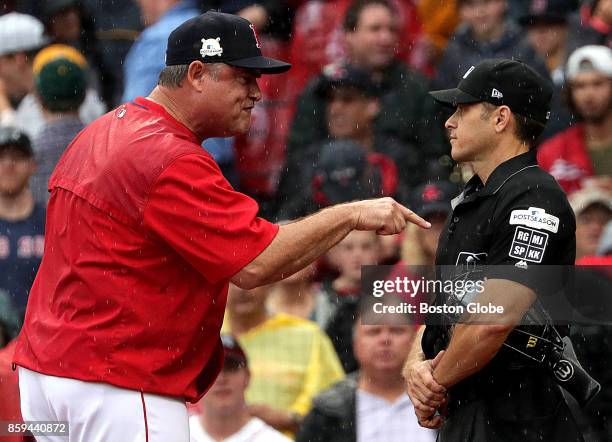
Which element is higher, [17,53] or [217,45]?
[217,45]

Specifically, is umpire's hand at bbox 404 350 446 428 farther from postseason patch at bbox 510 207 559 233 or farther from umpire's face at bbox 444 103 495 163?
umpire's face at bbox 444 103 495 163

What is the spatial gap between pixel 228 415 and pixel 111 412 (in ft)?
6.41

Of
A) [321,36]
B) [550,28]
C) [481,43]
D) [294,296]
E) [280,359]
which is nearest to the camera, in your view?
[280,359]

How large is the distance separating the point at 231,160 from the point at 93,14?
2.25 m

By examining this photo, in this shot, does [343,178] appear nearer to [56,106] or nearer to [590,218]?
[590,218]

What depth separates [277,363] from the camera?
23.6 feet

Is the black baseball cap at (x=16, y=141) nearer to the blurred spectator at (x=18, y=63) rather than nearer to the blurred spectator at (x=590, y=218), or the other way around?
the blurred spectator at (x=18, y=63)

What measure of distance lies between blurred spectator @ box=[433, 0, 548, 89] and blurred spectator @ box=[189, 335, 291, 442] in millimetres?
2747

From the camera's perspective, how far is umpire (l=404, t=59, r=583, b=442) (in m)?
4.78

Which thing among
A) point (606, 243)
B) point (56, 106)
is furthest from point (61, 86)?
point (606, 243)

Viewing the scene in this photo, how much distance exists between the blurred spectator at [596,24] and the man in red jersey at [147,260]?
392 centimetres

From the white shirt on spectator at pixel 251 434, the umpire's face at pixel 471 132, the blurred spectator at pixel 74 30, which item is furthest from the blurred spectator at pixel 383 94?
the umpire's face at pixel 471 132

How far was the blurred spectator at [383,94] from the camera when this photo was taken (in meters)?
8.50

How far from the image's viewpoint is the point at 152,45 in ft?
29.1
